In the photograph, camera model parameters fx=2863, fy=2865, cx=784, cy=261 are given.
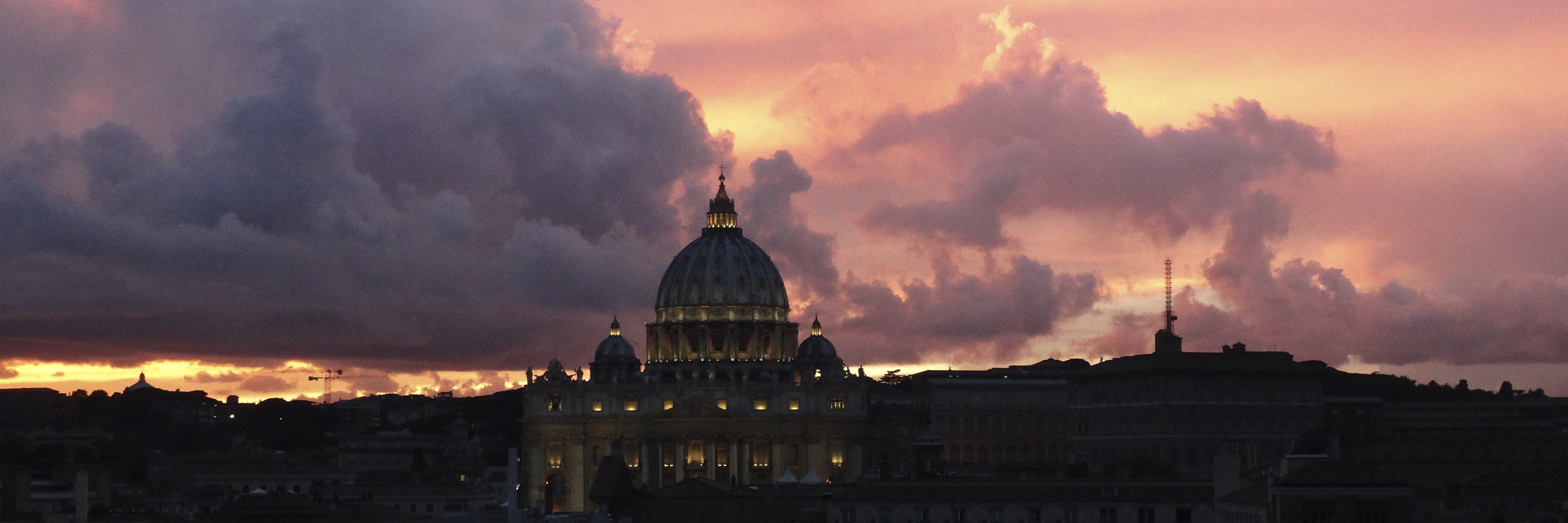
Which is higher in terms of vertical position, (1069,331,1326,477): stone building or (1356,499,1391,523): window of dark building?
(1069,331,1326,477): stone building

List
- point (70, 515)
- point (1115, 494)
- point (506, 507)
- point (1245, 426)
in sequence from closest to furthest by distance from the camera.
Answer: point (1115, 494)
point (70, 515)
point (506, 507)
point (1245, 426)

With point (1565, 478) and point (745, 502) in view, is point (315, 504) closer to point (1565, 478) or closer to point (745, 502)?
point (745, 502)

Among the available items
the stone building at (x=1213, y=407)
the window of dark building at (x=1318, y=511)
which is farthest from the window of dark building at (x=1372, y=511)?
the stone building at (x=1213, y=407)

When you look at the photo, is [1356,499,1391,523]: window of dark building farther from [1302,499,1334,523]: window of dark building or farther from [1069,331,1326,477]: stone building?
[1069,331,1326,477]: stone building

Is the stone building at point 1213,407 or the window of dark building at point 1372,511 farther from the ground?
the stone building at point 1213,407

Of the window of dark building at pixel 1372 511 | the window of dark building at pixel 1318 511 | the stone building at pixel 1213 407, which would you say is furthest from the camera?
the stone building at pixel 1213 407

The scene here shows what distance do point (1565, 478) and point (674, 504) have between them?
143 feet

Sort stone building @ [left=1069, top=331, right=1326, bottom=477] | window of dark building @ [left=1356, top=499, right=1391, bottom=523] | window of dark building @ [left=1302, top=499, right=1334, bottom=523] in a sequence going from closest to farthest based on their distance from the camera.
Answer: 1. window of dark building @ [left=1302, top=499, right=1334, bottom=523]
2. window of dark building @ [left=1356, top=499, right=1391, bottom=523]
3. stone building @ [left=1069, top=331, right=1326, bottom=477]

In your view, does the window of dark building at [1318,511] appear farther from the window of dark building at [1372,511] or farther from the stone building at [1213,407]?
the stone building at [1213,407]

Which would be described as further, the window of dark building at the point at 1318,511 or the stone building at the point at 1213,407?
the stone building at the point at 1213,407

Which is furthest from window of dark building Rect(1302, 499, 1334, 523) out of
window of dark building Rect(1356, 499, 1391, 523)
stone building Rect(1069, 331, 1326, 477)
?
stone building Rect(1069, 331, 1326, 477)

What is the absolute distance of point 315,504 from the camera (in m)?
138

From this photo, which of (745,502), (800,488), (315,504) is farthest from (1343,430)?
(315,504)

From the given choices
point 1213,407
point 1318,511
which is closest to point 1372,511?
A: point 1318,511
